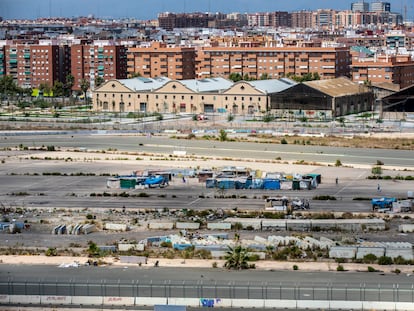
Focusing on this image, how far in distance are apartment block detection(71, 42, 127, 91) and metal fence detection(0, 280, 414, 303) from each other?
130ft

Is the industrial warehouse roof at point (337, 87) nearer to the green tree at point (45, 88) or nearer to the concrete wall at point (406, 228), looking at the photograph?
the green tree at point (45, 88)

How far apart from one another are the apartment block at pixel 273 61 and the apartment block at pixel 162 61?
1.97 feet

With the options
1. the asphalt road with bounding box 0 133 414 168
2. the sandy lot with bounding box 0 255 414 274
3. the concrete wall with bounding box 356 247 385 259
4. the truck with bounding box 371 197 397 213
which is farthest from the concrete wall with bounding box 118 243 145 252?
the asphalt road with bounding box 0 133 414 168

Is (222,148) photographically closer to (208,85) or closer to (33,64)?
(208,85)

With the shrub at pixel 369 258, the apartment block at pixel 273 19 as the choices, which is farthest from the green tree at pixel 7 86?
the apartment block at pixel 273 19

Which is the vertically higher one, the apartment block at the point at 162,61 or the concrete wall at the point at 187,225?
the apartment block at the point at 162,61

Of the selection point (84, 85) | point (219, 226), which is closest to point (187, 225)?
point (219, 226)

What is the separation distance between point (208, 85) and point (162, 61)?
27.0 feet

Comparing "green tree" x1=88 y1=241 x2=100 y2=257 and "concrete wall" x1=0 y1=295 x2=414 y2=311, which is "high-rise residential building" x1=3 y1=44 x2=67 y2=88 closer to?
"green tree" x1=88 y1=241 x2=100 y2=257

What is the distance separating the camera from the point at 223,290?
48.0 ft

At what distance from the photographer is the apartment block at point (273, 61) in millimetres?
50781

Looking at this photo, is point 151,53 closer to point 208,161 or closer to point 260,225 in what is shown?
point 208,161

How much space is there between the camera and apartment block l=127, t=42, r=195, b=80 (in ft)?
174

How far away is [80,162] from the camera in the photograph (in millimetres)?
29094
